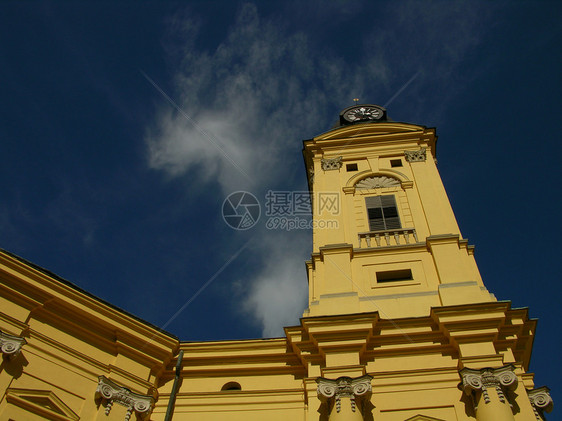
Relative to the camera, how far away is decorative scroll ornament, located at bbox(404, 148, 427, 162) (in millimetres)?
26922

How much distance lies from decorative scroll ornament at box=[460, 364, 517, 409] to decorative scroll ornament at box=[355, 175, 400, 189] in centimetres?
1201

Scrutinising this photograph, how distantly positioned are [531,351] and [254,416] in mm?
8636

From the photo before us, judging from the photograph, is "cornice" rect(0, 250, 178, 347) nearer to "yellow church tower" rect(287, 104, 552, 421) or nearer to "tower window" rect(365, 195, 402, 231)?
"yellow church tower" rect(287, 104, 552, 421)

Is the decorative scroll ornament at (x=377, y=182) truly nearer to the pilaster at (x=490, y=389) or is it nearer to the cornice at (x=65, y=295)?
the cornice at (x=65, y=295)

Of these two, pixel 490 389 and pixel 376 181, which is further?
pixel 376 181

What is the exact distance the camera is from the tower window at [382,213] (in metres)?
23.0

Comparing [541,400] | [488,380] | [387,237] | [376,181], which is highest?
[376,181]

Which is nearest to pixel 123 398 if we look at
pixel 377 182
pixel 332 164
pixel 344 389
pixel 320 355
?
pixel 320 355

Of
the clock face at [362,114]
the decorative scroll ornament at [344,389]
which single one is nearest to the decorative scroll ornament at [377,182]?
the clock face at [362,114]

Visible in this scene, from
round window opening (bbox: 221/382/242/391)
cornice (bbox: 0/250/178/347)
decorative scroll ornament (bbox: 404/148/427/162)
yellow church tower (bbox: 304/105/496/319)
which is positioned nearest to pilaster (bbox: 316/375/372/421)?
yellow church tower (bbox: 304/105/496/319)

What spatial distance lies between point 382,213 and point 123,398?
12815 mm

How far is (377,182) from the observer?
85.8 feet

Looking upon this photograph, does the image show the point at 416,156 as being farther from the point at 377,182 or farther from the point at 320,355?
the point at 320,355

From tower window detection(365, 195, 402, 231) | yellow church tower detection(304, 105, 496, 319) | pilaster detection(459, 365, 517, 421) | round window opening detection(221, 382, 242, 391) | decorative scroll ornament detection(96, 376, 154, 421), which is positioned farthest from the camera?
tower window detection(365, 195, 402, 231)
